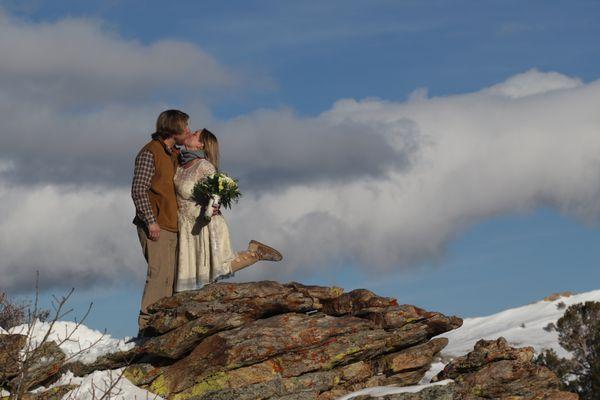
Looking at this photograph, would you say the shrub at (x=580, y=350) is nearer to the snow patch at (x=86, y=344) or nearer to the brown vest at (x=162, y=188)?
the snow patch at (x=86, y=344)

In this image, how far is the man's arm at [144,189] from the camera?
17.2 meters

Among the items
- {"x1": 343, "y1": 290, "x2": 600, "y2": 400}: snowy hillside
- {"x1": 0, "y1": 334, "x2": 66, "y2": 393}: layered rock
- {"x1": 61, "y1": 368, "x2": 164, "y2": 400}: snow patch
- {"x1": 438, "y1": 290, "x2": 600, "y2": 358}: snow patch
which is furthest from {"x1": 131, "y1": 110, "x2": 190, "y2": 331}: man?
{"x1": 438, "y1": 290, "x2": 600, "y2": 358}: snow patch

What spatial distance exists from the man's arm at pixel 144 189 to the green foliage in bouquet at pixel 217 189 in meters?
0.89

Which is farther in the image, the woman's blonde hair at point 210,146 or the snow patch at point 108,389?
the woman's blonde hair at point 210,146

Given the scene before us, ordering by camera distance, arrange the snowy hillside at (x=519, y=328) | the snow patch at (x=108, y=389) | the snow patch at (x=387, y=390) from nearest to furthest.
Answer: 1. the snow patch at (x=387, y=390)
2. the snow patch at (x=108, y=389)
3. the snowy hillside at (x=519, y=328)

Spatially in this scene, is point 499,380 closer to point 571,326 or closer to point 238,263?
point 238,263

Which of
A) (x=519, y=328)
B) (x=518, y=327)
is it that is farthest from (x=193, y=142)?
(x=518, y=327)

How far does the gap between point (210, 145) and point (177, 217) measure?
4.83 ft

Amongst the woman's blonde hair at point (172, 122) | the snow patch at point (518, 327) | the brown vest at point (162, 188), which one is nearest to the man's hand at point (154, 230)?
the brown vest at point (162, 188)

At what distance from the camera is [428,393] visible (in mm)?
15477

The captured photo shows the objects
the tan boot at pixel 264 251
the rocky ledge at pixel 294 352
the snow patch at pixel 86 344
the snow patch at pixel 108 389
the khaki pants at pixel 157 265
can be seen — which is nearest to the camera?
the snow patch at pixel 108 389

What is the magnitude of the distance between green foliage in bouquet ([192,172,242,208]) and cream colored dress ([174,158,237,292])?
125 mm

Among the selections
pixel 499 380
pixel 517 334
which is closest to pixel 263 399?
pixel 499 380

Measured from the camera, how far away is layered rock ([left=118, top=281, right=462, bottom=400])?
52.7ft
